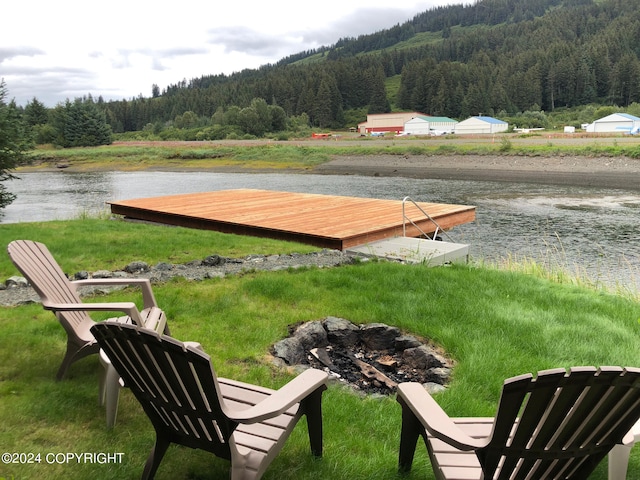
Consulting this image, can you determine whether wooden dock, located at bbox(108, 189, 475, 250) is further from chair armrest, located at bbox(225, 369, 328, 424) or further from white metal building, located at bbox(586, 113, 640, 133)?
white metal building, located at bbox(586, 113, 640, 133)

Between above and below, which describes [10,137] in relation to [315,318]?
above

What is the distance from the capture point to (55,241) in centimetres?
819

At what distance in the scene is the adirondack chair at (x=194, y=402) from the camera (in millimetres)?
1871

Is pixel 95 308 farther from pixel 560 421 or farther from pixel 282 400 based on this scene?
pixel 560 421

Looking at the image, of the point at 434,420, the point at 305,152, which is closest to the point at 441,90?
the point at 305,152

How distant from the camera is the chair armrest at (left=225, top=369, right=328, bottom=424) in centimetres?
196

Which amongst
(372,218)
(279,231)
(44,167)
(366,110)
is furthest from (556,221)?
(366,110)

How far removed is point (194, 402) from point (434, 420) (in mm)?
940

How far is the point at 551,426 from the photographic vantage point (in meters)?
1.72

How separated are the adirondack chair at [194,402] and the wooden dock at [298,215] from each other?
611cm

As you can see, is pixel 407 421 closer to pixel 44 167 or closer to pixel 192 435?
pixel 192 435

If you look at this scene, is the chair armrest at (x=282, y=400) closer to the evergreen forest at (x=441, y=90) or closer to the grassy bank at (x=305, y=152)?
the grassy bank at (x=305, y=152)

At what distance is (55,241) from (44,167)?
44.0 m

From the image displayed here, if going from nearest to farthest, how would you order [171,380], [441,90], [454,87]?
[171,380]
[441,90]
[454,87]
